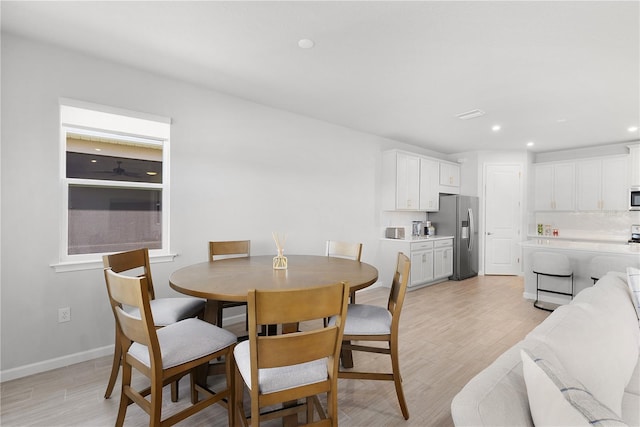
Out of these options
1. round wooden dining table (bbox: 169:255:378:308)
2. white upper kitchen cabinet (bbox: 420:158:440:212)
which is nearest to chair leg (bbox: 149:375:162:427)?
round wooden dining table (bbox: 169:255:378:308)

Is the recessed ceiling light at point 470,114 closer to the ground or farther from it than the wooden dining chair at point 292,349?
farther from it

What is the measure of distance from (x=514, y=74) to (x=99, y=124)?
12.5 ft

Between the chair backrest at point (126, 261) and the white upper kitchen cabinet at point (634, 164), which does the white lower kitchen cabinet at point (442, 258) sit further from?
the chair backrest at point (126, 261)

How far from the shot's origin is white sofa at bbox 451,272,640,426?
2.61 feet

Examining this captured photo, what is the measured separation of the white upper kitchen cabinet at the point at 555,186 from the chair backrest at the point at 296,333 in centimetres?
637

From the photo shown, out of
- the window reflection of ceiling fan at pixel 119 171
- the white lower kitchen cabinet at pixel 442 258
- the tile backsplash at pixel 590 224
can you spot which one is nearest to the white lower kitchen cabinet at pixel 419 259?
the white lower kitchen cabinet at pixel 442 258

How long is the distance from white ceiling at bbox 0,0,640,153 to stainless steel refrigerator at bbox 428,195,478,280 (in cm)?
220

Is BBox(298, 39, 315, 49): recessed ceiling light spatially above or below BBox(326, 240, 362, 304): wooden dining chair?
above

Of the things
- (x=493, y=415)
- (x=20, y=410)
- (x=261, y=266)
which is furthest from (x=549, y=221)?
(x=20, y=410)

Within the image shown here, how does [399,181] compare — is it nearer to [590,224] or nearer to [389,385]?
[389,385]

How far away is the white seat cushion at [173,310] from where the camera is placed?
206 centimetres

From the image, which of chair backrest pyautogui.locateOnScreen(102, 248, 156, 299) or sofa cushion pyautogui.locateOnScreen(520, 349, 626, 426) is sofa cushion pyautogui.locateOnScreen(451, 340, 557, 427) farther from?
chair backrest pyautogui.locateOnScreen(102, 248, 156, 299)

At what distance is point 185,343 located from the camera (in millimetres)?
1629

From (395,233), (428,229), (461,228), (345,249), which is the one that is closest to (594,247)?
(461,228)
